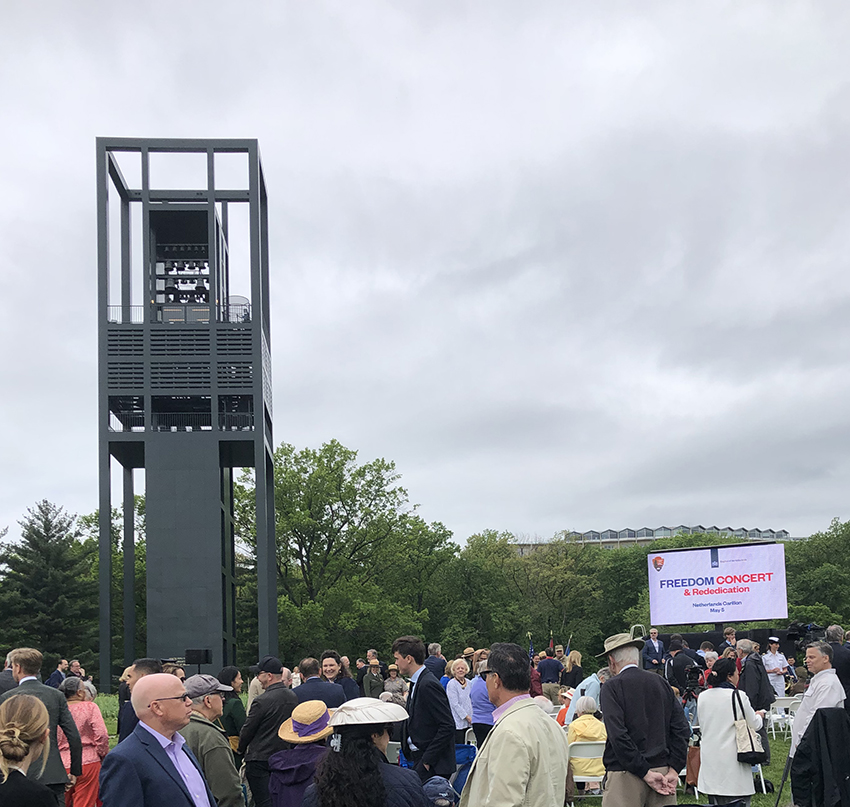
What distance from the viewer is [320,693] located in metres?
8.12

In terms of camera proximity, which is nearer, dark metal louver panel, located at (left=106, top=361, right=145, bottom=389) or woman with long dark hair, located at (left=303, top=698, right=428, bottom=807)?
woman with long dark hair, located at (left=303, top=698, right=428, bottom=807)

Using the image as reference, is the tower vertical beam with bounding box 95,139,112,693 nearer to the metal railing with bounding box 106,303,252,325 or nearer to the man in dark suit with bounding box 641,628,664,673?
the metal railing with bounding box 106,303,252,325

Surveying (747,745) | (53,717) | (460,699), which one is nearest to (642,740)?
(747,745)

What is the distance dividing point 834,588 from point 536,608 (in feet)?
71.7

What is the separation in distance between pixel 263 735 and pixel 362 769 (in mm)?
4259

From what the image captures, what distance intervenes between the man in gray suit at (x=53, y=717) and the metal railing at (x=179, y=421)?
25225mm

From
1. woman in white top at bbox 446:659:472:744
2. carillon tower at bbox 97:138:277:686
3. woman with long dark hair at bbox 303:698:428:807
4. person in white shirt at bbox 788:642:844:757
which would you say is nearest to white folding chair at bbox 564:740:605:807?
woman in white top at bbox 446:659:472:744

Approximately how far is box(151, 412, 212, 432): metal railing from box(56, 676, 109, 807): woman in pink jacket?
78.0 feet

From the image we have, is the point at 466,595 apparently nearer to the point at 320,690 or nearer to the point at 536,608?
the point at 536,608

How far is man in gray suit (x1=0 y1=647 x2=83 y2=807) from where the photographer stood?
7.83 metres

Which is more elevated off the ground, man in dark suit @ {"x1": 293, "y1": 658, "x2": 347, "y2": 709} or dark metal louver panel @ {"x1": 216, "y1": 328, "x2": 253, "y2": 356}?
dark metal louver panel @ {"x1": 216, "y1": 328, "x2": 253, "y2": 356}

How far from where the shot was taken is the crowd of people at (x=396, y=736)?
14.3ft

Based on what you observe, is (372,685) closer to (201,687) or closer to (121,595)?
(201,687)

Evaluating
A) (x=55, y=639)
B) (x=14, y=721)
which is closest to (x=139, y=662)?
(x=14, y=721)
